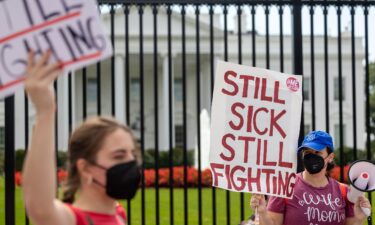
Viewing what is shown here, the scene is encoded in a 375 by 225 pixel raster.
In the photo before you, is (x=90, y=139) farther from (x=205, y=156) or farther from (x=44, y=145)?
(x=205, y=156)

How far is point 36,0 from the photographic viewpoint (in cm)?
249

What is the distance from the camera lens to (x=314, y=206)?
4.35 m

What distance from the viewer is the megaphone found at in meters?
4.46

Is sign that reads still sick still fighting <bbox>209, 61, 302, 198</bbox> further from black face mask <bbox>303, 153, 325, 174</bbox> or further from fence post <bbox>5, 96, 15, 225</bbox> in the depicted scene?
fence post <bbox>5, 96, 15, 225</bbox>

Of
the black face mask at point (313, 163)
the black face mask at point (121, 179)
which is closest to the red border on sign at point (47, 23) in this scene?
the black face mask at point (121, 179)

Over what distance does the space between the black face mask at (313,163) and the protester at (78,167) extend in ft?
6.70

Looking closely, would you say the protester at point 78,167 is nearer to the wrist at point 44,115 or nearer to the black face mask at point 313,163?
the wrist at point 44,115

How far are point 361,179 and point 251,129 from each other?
0.81 metres

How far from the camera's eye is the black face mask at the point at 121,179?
240 cm

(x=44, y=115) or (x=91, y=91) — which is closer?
(x=44, y=115)

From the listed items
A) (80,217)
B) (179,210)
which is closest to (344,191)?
(80,217)

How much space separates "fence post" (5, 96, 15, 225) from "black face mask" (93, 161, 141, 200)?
12.0ft

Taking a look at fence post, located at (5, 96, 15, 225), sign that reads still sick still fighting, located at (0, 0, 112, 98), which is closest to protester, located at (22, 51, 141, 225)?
sign that reads still sick still fighting, located at (0, 0, 112, 98)

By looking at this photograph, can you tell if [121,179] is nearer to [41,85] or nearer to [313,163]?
[41,85]
